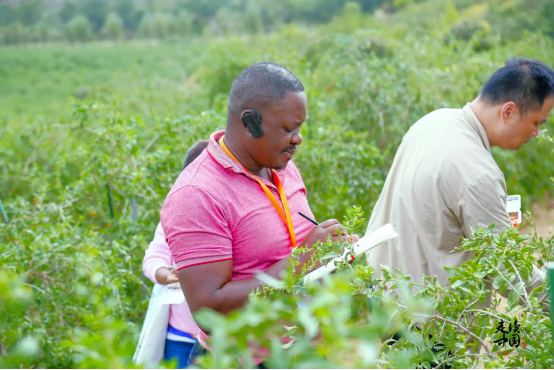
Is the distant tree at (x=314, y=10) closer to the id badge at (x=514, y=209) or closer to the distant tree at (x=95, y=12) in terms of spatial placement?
the distant tree at (x=95, y=12)

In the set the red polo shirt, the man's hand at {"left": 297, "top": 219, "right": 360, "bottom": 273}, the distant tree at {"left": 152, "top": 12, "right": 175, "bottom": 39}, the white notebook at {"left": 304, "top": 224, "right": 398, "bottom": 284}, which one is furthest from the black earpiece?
the distant tree at {"left": 152, "top": 12, "right": 175, "bottom": 39}

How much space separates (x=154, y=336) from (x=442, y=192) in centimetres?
128

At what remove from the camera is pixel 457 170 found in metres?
2.06

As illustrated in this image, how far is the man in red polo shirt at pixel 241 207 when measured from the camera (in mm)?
1556

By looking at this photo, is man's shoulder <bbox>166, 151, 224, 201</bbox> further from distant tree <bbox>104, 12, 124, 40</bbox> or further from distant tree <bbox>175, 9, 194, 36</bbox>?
distant tree <bbox>104, 12, 124, 40</bbox>

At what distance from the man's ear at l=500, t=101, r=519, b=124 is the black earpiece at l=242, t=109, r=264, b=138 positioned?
117 centimetres

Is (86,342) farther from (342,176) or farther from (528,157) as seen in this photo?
(528,157)

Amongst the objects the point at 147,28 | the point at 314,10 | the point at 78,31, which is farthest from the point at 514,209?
the point at 78,31

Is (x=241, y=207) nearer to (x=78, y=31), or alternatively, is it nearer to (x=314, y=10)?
(x=314, y=10)

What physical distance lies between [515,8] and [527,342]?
70.2ft

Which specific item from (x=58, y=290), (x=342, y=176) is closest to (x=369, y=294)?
(x=58, y=290)

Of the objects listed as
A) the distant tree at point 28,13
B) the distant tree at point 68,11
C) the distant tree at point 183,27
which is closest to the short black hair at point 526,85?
the distant tree at point 183,27

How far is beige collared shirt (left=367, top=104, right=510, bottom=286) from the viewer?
2.02 m

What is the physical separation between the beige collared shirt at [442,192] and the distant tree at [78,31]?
49.7 meters
